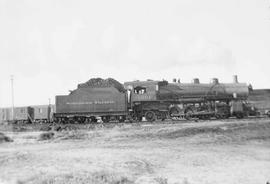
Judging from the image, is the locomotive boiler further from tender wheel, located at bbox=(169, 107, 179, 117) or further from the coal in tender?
the coal in tender

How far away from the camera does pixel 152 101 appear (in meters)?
27.4

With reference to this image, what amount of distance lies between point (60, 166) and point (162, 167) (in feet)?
10.0

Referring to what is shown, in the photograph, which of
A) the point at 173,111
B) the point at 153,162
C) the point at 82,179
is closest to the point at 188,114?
the point at 173,111

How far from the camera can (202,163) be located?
12422 mm

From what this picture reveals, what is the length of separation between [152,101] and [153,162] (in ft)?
50.6

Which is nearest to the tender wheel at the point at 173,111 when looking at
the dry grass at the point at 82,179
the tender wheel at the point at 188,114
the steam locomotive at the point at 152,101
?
the steam locomotive at the point at 152,101

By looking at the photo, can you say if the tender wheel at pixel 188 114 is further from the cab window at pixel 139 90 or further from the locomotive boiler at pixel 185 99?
the cab window at pixel 139 90

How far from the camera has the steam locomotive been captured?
27.3 m

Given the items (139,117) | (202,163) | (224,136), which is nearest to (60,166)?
(202,163)

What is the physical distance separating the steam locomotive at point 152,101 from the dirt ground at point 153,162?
8.68 meters

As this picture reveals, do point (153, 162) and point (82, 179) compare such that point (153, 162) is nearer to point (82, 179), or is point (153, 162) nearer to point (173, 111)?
point (82, 179)

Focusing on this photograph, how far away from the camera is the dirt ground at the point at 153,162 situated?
393 inches

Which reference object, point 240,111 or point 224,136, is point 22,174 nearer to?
point 224,136

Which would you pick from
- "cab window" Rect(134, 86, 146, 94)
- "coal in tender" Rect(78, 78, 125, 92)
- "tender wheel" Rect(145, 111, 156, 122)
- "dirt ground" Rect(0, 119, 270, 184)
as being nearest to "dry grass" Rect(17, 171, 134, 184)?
"dirt ground" Rect(0, 119, 270, 184)
